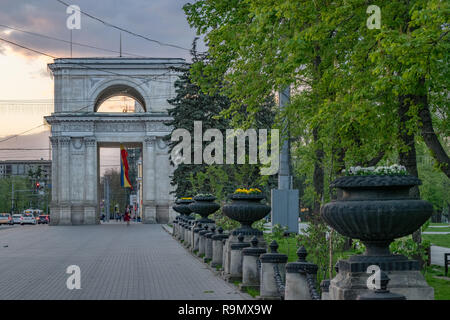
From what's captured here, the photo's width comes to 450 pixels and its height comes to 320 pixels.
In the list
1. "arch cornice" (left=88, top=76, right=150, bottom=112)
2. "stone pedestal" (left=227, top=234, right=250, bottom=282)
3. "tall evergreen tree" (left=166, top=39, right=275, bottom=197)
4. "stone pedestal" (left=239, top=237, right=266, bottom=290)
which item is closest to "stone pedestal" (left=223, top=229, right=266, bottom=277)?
"stone pedestal" (left=227, top=234, right=250, bottom=282)

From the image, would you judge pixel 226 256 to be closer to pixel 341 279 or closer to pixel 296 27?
pixel 296 27

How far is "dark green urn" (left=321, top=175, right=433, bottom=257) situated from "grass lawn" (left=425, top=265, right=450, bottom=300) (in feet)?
14.8

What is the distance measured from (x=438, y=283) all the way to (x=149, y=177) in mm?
60166

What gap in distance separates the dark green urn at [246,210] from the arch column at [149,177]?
54490 mm

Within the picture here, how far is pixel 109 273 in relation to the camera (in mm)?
17984

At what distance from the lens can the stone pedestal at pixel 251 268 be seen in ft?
46.8

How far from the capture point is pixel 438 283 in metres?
15.3

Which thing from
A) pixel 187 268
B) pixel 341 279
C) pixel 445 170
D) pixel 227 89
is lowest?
pixel 187 268

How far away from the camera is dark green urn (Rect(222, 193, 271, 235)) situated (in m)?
18.5

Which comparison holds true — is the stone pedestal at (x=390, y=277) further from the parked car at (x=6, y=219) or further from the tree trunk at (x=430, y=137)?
the parked car at (x=6, y=219)
